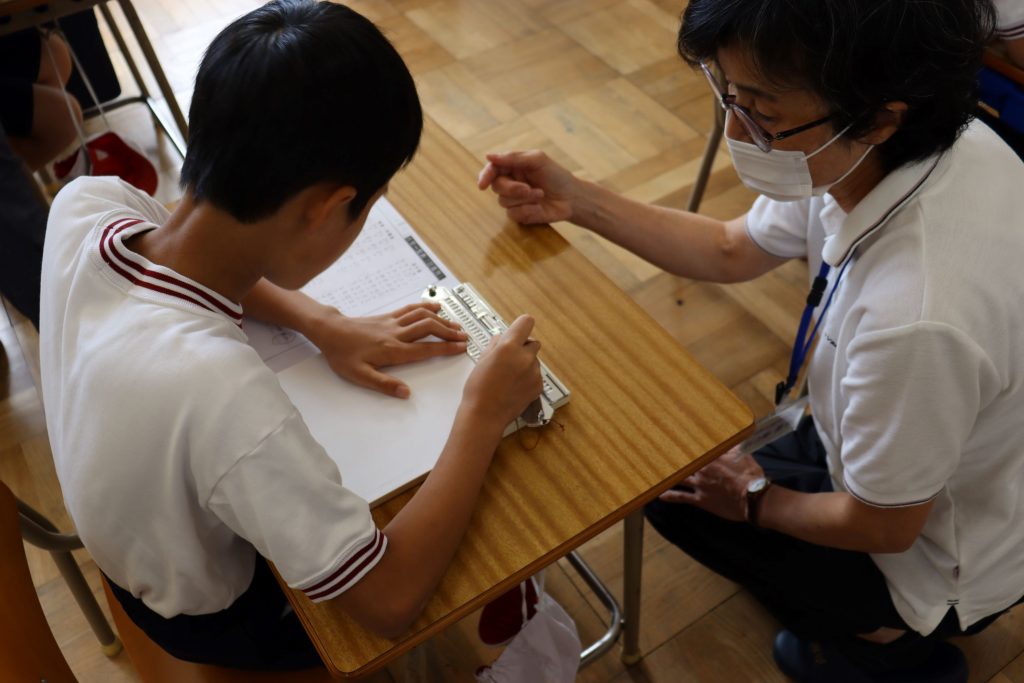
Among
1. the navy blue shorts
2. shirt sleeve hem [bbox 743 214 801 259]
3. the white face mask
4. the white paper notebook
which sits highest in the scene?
the white face mask

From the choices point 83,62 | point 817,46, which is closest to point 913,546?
point 817,46

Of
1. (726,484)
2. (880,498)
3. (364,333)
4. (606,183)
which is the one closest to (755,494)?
(726,484)

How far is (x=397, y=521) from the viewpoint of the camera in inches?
33.2

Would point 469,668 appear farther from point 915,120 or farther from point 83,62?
point 83,62

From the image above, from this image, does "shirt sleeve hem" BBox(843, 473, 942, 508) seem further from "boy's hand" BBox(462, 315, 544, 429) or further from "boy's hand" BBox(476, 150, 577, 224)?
"boy's hand" BBox(476, 150, 577, 224)

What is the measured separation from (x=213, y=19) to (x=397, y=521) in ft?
8.93

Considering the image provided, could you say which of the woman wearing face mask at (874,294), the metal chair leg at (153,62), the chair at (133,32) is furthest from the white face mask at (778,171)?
the metal chair leg at (153,62)

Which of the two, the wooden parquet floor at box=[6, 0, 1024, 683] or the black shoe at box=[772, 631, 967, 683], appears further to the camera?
the wooden parquet floor at box=[6, 0, 1024, 683]

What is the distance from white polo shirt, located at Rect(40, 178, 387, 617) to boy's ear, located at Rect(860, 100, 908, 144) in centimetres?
67

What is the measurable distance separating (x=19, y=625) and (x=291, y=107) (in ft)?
1.76

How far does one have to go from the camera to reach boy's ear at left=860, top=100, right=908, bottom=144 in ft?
3.00

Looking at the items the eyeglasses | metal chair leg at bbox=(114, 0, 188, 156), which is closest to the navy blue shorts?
the eyeglasses

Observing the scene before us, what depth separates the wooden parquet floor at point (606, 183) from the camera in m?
1.53

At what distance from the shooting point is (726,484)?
4.12 ft
